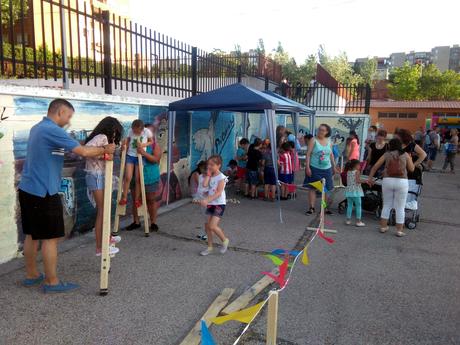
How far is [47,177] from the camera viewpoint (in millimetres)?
3443

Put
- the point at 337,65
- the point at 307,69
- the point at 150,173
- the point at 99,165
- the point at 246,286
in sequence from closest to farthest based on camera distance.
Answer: the point at 246,286, the point at 99,165, the point at 150,173, the point at 307,69, the point at 337,65

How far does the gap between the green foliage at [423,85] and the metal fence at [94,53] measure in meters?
48.5

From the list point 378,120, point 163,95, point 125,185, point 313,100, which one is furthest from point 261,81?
point 378,120

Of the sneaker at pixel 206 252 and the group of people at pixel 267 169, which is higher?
the group of people at pixel 267 169

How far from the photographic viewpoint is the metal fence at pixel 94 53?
4648 millimetres

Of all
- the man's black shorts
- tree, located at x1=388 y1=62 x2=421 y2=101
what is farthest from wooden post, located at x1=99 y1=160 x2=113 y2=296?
tree, located at x1=388 y1=62 x2=421 y2=101

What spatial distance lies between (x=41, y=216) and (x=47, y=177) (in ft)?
1.18

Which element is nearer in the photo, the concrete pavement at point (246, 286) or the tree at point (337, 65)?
the concrete pavement at point (246, 286)

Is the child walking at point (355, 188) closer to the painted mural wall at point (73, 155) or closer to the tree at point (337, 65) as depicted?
the painted mural wall at point (73, 155)

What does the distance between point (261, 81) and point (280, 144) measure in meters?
5.23

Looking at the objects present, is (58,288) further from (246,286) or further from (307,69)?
(307,69)

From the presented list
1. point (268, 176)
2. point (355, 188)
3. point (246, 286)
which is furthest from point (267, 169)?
point (246, 286)

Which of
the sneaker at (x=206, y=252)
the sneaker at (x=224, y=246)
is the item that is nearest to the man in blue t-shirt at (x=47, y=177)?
the sneaker at (x=206, y=252)

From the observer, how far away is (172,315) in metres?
3.34
